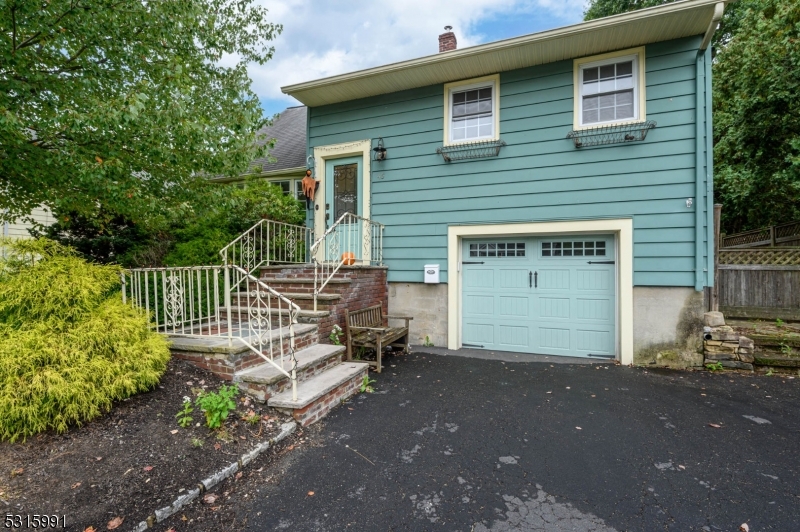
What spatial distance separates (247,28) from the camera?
7395mm

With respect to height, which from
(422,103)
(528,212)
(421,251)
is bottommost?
(421,251)

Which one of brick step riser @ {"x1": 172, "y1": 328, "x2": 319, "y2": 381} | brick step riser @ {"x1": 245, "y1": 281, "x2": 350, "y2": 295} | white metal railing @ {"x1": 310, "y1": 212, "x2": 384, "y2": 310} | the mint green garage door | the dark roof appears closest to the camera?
brick step riser @ {"x1": 172, "y1": 328, "x2": 319, "y2": 381}

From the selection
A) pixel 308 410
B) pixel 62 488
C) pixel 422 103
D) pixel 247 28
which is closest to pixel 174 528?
pixel 62 488

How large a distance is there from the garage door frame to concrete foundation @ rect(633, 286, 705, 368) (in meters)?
0.12

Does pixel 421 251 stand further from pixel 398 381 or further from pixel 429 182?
pixel 398 381

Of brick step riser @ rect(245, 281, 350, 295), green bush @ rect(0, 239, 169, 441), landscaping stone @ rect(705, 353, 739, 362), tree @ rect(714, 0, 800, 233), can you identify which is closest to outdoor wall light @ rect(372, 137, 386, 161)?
brick step riser @ rect(245, 281, 350, 295)

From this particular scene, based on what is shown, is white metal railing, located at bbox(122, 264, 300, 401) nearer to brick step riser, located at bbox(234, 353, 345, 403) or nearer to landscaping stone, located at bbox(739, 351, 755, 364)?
brick step riser, located at bbox(234, 353, 345, 403)

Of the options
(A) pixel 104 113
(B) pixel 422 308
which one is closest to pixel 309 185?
→ (B) pixel 422 308

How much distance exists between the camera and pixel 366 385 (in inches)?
169

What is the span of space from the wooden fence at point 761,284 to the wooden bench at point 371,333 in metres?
6.49

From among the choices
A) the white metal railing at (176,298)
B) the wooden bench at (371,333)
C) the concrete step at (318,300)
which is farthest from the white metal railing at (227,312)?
the wooden bench at (371,333)

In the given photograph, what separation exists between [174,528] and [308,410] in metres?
1.38

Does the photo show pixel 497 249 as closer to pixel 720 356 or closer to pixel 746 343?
pixel 720 356

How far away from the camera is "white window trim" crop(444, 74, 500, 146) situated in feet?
19.6
